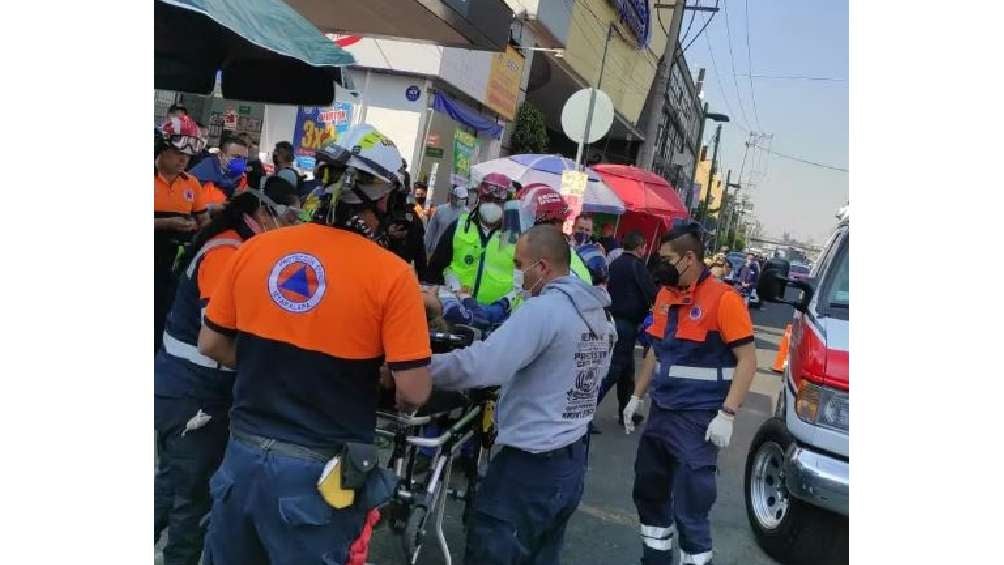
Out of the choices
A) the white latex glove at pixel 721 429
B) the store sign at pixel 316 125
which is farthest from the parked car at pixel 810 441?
the store sign at pixel 316 125

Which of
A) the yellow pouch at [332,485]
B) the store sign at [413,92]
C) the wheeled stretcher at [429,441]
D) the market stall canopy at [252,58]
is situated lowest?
the wheeled stretcher at [429,441]

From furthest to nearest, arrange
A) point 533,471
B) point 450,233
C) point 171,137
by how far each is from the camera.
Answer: point 450,233
point 171,137
point 533,471

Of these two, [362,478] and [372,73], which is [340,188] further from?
[372,73]

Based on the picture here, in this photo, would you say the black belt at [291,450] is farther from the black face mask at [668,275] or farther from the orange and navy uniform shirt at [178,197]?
the orange and navy uniform shirt at [178,197]

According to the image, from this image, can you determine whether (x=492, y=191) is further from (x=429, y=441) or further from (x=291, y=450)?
(x=291, y=450)

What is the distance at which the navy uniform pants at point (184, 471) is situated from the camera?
3.07m

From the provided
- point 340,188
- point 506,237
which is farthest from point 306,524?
point 506,237

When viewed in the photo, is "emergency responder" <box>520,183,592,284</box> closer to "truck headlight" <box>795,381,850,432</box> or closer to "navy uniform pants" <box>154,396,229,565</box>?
"truck headlight" <box>795,381,850,432</box>

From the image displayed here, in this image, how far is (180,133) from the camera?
16.4 ft

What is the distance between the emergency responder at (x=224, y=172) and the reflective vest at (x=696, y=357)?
3467 millimetres

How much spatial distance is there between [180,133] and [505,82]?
13.6m

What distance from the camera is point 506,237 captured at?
521 centimetres
